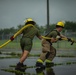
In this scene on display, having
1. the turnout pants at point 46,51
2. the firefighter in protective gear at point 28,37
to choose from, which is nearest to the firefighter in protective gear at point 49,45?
the turnout pants at point 46,51

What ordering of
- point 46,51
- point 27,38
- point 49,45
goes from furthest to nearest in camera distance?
point 49,45 → point 46,51 → point 27,38

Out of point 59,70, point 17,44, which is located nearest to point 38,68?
point 59,70

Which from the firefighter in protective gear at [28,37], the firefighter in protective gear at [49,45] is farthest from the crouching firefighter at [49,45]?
the firefighter in protective gear at [28,37]

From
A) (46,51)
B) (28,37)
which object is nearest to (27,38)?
(28,37)

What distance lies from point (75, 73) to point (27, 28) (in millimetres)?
2286

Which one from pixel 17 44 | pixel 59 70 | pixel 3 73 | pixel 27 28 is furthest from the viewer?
pixel 17 44

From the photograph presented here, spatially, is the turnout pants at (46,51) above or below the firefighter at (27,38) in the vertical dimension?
below

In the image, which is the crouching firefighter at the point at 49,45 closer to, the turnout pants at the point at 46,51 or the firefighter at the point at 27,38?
the turnout pants at the point at 46,51

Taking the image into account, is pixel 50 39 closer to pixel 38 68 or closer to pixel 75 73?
pixel 38 68

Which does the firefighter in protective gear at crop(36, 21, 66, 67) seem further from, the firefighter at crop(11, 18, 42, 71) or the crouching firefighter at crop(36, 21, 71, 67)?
the firefighter at crop(11, 18, 42, 71)

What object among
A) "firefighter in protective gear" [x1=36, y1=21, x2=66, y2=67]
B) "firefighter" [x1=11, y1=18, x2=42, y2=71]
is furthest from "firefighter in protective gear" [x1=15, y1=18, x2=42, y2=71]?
"firefighter in protective gear" [x1=36, y1=21, x2=66, y2=67]

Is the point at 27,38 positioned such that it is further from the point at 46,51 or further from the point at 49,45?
the point at 49,45

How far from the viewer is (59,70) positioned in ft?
35.5

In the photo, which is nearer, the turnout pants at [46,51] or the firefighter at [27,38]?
the firefighter at [27,38]
